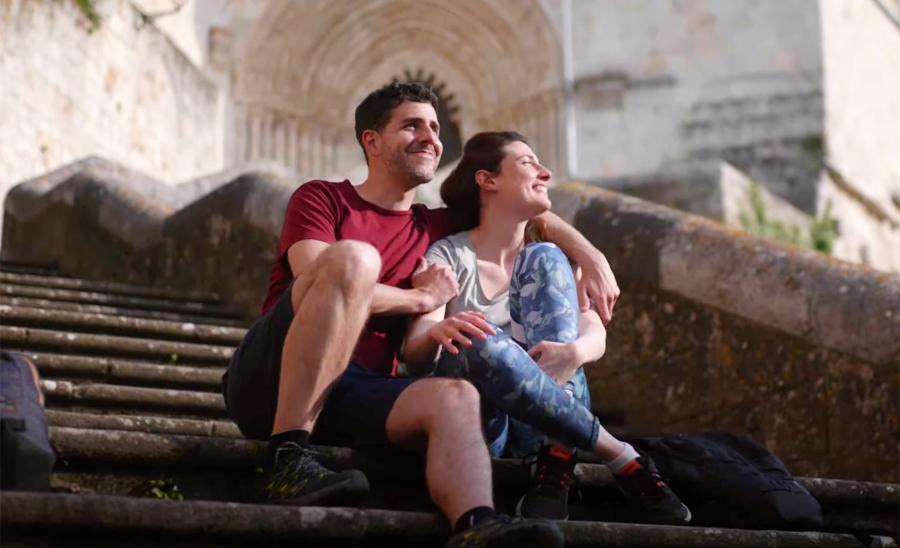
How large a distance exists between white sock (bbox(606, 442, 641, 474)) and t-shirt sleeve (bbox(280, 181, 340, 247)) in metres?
0.81

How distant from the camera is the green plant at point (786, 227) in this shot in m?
11.2

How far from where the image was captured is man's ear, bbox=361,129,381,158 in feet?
10.7

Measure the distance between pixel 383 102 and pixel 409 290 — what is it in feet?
1.59

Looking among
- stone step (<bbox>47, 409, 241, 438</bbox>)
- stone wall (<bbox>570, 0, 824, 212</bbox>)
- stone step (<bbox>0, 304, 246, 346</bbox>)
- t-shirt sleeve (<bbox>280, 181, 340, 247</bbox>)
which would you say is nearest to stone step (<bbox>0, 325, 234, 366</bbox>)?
stone step (<bbox>0, 304, 246, 346</bbox>)

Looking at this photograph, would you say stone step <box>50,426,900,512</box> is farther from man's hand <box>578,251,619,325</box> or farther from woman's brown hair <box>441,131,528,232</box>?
woman's brown hair <box>441,131,528,232</box>

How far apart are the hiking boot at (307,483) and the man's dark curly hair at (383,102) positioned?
87 centimetres

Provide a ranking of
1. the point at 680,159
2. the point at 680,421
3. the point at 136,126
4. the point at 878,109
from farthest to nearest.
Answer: the point at 878,109, the point at 680,159, the point at 136,126, the point at 680,421

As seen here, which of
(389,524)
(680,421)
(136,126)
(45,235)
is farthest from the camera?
(136,126)

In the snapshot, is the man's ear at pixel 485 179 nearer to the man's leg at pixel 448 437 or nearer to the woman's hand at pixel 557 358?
the woman's hand at pixel 557 358

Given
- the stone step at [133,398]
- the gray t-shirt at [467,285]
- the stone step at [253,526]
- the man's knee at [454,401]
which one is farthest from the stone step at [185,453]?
the stone step at [133,398]

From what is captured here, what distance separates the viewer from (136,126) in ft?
42.5

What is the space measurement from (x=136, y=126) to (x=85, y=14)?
1.44 metres

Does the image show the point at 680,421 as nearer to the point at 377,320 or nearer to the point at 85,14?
the point at 377,320

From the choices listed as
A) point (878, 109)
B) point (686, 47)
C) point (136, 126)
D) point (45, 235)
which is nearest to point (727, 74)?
point (686, 47)
